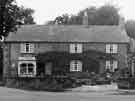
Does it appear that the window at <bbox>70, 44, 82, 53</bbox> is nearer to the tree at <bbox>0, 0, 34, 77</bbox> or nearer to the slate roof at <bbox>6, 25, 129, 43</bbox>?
the slate roof at <bbox>6, 25, 129, 43</bbox>

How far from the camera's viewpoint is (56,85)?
1203 inches

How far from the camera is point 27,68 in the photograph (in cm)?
4503

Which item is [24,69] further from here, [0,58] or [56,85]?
[56,85]

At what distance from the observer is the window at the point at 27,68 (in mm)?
44719

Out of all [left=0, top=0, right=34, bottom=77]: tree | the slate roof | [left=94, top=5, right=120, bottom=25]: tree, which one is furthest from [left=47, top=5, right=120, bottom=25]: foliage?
[left=0, top=0, right=34, bottom=77]: tree

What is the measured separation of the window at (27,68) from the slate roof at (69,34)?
148 inches

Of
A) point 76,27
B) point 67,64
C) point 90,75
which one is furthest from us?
point 76,27

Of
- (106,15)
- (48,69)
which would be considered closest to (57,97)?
(48,69)

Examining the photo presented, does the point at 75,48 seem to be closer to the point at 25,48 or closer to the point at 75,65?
the point at 75,65

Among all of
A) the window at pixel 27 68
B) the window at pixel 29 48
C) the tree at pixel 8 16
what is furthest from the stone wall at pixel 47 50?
the tree at pixel 8 16

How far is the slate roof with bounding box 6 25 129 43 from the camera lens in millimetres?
46062

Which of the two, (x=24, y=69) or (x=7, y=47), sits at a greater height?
(x=7, y=47)

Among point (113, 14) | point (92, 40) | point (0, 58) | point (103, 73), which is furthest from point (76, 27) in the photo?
point (113, 14)

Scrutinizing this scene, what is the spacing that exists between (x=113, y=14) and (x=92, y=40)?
35.1 m
